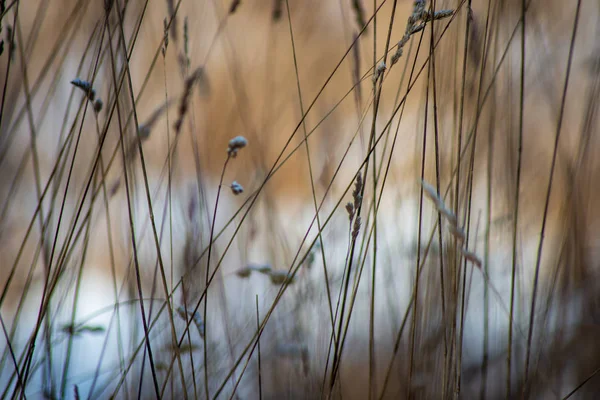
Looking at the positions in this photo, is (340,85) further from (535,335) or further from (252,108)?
(535,335)

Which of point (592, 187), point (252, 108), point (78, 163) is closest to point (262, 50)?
point (252, 108)

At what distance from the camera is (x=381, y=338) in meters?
1.10

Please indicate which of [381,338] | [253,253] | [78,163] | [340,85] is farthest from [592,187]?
[78,163]

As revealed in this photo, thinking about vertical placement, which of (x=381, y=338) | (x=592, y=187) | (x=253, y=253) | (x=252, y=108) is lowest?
(x=381, y=338)

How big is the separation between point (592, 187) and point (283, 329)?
3.01 feet

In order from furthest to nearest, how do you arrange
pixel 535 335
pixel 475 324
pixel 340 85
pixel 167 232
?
pixel 340 85
pixel 167 232
pixel 475 324
pixel 535 335

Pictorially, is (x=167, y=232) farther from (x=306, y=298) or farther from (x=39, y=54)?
(x=39, y=54)

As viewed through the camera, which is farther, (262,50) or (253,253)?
(262,50)

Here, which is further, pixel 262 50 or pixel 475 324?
pixel 262 50

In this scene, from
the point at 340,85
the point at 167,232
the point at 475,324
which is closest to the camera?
the point at 475,324

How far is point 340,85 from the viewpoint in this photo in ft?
4.91

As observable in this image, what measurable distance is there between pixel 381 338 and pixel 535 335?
38 centimetres

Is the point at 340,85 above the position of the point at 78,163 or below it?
above

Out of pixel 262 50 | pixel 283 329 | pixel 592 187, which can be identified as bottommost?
pixel 283 329
